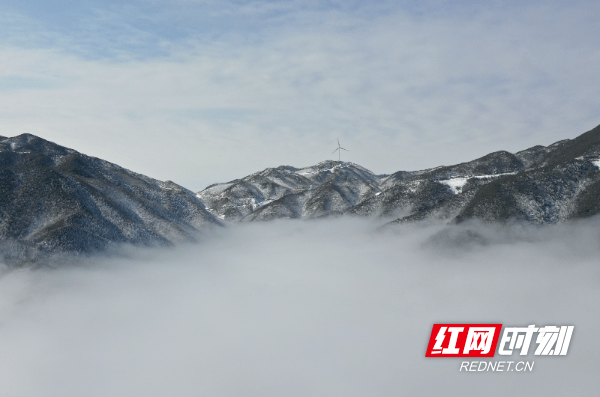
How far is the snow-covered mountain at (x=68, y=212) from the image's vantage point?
128250 millimetres

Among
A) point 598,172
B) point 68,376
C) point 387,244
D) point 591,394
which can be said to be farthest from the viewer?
point 387,244

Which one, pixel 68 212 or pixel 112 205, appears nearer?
pixel 68 212

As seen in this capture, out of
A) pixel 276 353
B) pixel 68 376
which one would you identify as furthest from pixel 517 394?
pixel 68 376

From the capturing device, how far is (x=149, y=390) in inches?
4988

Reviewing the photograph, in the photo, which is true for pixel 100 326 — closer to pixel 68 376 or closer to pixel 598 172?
pixel 68 376

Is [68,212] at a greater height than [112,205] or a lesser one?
lesser

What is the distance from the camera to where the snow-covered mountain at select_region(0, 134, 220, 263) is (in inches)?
5049

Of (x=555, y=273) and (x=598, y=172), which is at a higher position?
(x=598, y=172)

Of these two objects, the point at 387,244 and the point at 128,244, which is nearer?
the point at 128,244

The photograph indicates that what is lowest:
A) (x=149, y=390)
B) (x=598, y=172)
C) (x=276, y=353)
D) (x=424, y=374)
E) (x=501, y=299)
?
(x=149, y=390)

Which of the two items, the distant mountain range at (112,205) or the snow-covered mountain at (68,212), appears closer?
the snow-covered mountain at (68,212)

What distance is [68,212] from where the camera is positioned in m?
140

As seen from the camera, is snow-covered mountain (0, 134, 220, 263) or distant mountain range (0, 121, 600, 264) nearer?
snow-covered mountain (0, 134, 220, 263)

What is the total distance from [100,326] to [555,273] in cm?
18068
